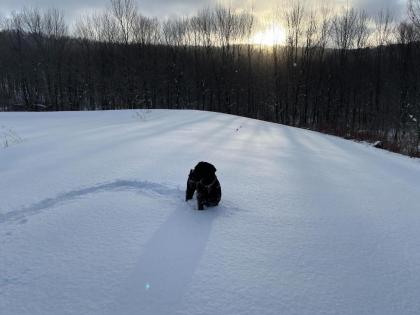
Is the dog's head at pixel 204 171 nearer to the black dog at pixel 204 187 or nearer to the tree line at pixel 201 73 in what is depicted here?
the black dog at pixel 204 187

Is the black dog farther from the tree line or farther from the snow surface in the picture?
the tree line

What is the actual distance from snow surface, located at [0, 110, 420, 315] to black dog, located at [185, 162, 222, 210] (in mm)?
137

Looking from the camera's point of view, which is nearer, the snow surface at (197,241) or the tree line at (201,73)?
the snow surface at (197,241)

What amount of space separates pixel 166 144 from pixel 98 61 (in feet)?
130

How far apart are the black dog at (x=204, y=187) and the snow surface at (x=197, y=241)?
0.14 metres

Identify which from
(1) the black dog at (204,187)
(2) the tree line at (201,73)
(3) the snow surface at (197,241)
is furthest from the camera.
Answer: (2) the tree line at (201,73)

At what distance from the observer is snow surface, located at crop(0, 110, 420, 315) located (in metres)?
2.31

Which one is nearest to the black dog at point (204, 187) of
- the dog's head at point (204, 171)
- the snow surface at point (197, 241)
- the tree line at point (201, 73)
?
the dog's head at point (204, 171)

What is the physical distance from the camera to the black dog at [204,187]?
149 inches

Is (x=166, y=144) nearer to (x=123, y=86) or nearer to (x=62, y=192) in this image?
(x=62, y=192)

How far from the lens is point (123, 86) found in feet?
132

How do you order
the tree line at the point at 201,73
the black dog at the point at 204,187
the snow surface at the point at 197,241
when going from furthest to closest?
the tree line at the point at 201,73 → the black dog at the point at 204,187 → the snow surface at the point at 197,241

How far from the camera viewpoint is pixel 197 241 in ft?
10.1

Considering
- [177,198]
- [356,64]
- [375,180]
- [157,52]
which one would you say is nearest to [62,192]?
[177,198]
